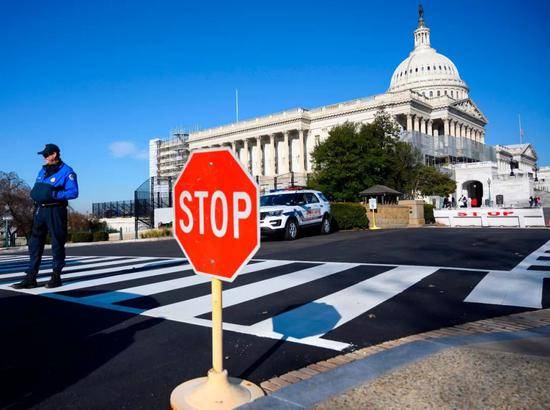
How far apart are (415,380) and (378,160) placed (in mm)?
41267

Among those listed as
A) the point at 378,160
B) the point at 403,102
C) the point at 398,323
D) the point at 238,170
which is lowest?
the point at 398,323

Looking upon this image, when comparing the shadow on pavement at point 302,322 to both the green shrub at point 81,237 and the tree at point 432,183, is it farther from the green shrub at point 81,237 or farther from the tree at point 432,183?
the tree at point 432,183

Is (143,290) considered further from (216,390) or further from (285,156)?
(285,156)

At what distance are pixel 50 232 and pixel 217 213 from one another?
4430 millimetres

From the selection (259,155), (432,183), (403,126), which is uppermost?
(403,126)

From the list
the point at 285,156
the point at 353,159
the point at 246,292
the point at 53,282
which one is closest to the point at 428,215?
the point at 353,159

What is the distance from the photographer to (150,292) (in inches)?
222

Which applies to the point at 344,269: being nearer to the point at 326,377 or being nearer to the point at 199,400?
the point at 326,377

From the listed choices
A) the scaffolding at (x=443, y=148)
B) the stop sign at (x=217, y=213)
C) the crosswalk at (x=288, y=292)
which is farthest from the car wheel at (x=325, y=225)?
the scaffolding at (x=443, y=148)

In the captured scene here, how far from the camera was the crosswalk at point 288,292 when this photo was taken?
4.18 metres

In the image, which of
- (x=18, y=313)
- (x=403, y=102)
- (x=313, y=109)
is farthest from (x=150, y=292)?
(x=313, y=109)

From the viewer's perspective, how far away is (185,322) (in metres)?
4.18

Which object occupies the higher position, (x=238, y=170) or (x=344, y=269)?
(x=238, y=170)

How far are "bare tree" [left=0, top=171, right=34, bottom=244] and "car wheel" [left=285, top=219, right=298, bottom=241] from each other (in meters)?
30.8
